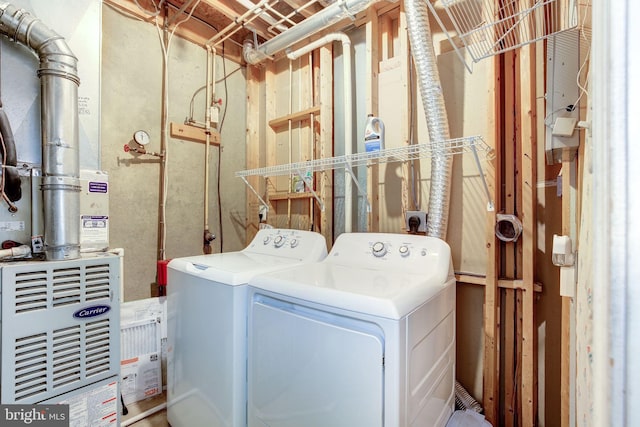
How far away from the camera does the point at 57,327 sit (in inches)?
56.3

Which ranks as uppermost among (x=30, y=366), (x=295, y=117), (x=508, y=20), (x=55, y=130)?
(x=508, y=20)

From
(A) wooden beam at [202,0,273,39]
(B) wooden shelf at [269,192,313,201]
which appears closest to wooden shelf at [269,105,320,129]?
(B) wooden shelf at [269,192,313,201]

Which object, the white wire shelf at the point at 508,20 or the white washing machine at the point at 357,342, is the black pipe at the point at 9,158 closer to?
the white washing machine at the point at 357,342

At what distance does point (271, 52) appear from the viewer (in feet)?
8.63

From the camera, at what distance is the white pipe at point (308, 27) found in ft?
6.52

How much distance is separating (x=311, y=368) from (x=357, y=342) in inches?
9.9

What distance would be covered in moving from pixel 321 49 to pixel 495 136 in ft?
5.09

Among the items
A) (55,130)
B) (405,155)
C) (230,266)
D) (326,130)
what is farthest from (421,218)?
(55,130)

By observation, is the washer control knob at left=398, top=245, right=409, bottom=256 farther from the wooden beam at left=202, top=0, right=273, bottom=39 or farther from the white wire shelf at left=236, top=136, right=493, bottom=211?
the wooden beam at left=202, top=0, right=273, bottom=39

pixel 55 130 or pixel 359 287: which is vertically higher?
pixel 55 130

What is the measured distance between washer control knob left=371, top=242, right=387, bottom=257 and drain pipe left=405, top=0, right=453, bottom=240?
32cm

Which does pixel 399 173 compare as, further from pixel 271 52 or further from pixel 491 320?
pixel 271 52

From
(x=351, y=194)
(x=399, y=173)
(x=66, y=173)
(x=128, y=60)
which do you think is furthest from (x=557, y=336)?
(x=128, y=60)

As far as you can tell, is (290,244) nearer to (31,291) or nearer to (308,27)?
(31,291)
